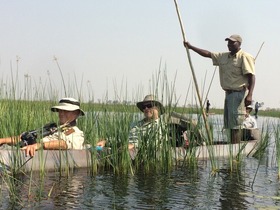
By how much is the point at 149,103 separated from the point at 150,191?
1.78 meters

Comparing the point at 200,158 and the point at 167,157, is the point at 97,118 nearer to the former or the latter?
the point at 167,157

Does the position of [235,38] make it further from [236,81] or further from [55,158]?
[55,158]

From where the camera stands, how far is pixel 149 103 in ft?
21.4

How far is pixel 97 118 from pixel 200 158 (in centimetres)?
188

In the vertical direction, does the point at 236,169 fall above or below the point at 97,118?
below

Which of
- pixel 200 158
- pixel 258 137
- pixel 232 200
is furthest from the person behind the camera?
pixel 258 137

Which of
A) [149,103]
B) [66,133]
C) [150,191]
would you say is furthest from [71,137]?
[150,191]

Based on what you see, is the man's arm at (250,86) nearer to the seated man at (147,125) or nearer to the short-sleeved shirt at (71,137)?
the seated man at (147,125)

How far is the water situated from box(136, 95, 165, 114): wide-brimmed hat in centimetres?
90

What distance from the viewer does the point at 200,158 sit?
7230mm

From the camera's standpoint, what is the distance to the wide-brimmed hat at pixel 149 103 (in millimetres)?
6304

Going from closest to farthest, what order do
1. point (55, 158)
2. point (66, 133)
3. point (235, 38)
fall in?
point (55, 158) < point (66, 133) < point (235, 38)

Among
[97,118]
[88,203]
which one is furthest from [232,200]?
[97,118]

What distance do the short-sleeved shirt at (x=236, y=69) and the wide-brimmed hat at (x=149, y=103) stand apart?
2105 millimetres
